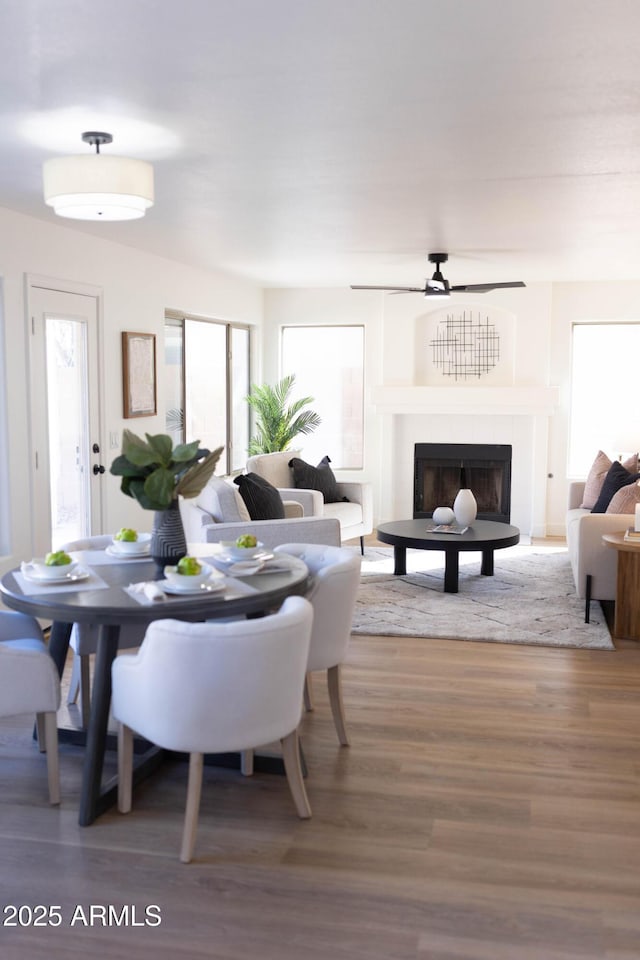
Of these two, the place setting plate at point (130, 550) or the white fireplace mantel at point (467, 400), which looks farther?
the white fireplace mantel at point (467, 400)

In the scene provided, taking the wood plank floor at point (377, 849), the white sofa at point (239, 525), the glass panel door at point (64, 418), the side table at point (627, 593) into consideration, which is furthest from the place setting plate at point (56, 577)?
the side table at point (627, 593)

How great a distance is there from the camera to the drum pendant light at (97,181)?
3416mm

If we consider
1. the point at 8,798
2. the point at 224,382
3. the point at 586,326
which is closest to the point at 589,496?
the point at 586,326

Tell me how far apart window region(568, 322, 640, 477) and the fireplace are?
0.69 meters

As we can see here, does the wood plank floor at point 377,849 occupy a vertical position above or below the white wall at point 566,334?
below

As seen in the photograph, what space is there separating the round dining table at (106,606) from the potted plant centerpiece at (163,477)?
17 centimetres

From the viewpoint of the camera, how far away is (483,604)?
611 centimetres

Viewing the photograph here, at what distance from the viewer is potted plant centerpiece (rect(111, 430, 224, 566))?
3.40 meters

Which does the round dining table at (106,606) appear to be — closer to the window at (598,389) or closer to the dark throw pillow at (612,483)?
the dark throw pillow at (612,483)

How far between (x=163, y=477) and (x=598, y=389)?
6.46m

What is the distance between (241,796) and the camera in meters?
3.30

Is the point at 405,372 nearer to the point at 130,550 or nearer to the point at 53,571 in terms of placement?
the point at 130,550

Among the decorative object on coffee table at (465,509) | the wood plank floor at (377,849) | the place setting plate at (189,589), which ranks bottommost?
the wood plank floor at (377,849)

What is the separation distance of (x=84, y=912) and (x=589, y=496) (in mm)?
5501
